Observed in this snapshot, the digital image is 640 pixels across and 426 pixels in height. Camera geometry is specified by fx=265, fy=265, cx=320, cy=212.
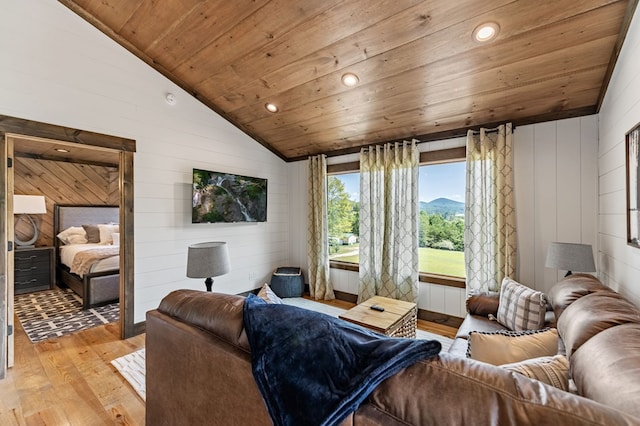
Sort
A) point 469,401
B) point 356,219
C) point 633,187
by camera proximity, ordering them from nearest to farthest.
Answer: point 469,401, point 633,187, point 356,219

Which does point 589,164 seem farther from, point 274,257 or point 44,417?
point 44,417

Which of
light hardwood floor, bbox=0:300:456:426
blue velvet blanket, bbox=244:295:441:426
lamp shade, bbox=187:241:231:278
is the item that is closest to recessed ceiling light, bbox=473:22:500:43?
blue velvet blanket, bbox=244:295:441:426

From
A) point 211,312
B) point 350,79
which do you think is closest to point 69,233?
point 211,312

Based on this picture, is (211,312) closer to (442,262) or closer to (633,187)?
(633,187)

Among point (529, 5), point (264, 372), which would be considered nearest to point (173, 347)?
point (264, 372)

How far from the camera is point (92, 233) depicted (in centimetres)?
524

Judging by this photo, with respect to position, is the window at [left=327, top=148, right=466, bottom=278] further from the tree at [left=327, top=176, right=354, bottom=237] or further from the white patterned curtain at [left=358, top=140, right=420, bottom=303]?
the tree at [left=327, top=176, right=354, bottom=237]

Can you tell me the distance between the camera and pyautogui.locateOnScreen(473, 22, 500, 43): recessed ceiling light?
6.54 ft

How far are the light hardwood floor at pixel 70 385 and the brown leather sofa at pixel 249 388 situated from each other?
700 millimetres

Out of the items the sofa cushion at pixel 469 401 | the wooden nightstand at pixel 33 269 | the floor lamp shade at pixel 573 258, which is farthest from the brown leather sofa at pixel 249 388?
the wooden nightstand at pixel 33 269

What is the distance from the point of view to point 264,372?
3.14 feet

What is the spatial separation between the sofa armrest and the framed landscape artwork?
1042 mm

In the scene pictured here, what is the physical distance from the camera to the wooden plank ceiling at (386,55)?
1981 millimetres

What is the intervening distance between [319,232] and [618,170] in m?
3.44
